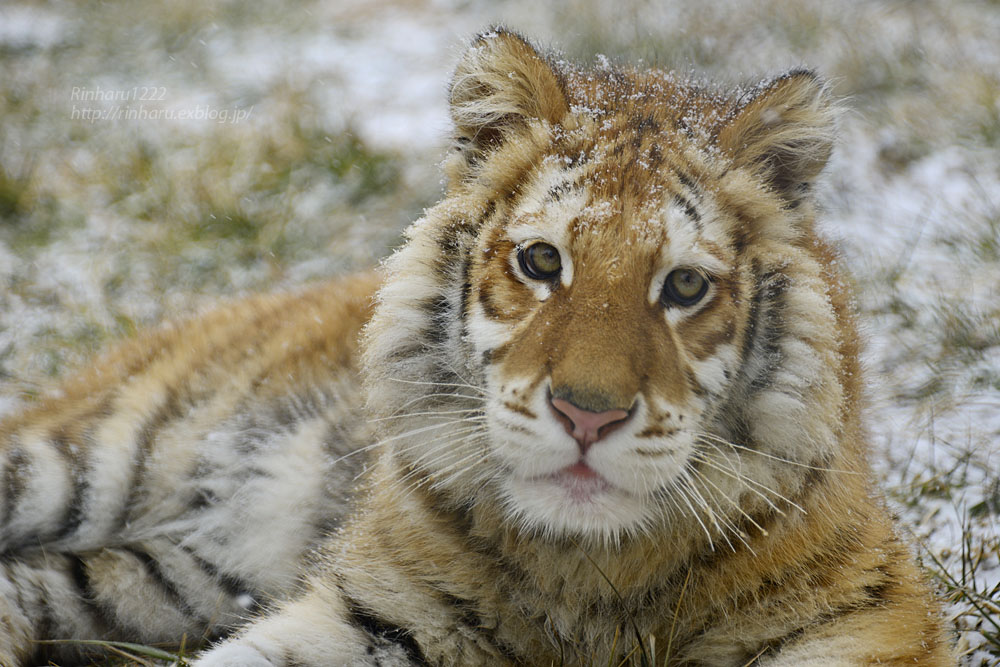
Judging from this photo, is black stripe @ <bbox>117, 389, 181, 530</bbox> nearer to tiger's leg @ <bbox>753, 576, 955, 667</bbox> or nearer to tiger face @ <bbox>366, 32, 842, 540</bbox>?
tiger face @ <bbox>366, 32, 842, 540</bbox>

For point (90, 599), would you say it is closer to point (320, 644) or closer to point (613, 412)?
point (320, 644)

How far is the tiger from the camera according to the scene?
261 cm

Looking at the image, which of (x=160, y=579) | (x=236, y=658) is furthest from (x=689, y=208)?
(x=160, y=579)

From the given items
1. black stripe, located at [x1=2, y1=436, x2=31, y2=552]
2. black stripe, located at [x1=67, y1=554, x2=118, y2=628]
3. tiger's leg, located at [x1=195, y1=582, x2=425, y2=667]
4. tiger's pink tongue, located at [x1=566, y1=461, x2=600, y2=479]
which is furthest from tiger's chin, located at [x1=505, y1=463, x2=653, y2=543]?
black stripe, located at [x1=2, y1=436, x2=31, y2=552]

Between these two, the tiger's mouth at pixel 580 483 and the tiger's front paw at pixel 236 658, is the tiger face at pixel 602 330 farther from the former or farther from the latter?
the tiger's front paw at pixel 236 658

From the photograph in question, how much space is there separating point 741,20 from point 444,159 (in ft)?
22.4

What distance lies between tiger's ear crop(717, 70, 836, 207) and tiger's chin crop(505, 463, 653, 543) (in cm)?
117

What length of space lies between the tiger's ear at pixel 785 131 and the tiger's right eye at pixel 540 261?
712 mm

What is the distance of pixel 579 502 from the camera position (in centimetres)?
259

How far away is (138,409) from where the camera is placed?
14.3ft

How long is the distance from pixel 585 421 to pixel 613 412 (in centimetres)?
8

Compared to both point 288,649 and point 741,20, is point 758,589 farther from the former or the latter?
point 741,20

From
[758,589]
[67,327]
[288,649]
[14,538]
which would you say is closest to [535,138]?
[758,589]

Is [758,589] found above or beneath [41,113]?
beneath
